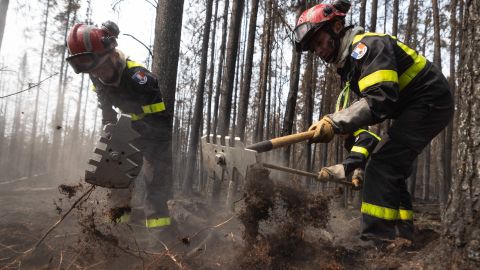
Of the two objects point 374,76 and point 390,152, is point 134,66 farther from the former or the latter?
point 390,152

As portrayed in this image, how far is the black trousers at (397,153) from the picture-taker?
2953 mm

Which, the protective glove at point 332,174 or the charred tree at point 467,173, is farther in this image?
the protective glove at point 332,174

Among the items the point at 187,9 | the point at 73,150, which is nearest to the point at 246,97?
the point at 187,9

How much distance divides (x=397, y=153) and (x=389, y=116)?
33cm

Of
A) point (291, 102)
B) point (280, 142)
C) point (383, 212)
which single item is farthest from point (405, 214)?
point (291, 102)

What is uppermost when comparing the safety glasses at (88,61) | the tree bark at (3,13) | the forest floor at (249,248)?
the tree bark at (3,13)

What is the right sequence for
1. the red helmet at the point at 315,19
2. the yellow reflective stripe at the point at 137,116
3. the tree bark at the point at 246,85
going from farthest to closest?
1. the tree bark at the point at 246,85
2. the yellow reflective stripe at the point at 137,116
3. the red helmet at the point at 315,19

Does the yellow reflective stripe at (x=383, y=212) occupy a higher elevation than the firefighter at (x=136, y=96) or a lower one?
lower

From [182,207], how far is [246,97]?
4.21 metres

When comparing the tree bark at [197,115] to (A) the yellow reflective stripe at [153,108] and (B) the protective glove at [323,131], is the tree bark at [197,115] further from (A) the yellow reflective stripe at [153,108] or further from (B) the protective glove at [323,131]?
(B) the protective glove at [323,131]

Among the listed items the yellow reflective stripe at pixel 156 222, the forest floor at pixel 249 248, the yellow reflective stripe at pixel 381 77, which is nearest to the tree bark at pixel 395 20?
the forest floor at pixel 249 248

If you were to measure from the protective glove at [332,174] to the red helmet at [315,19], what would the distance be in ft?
4.51

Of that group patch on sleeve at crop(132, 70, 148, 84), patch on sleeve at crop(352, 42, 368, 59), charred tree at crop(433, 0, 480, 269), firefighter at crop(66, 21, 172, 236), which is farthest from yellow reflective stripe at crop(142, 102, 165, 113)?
charred tree at crop(433, 0, 480, 269)

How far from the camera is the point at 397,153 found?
3010mm
